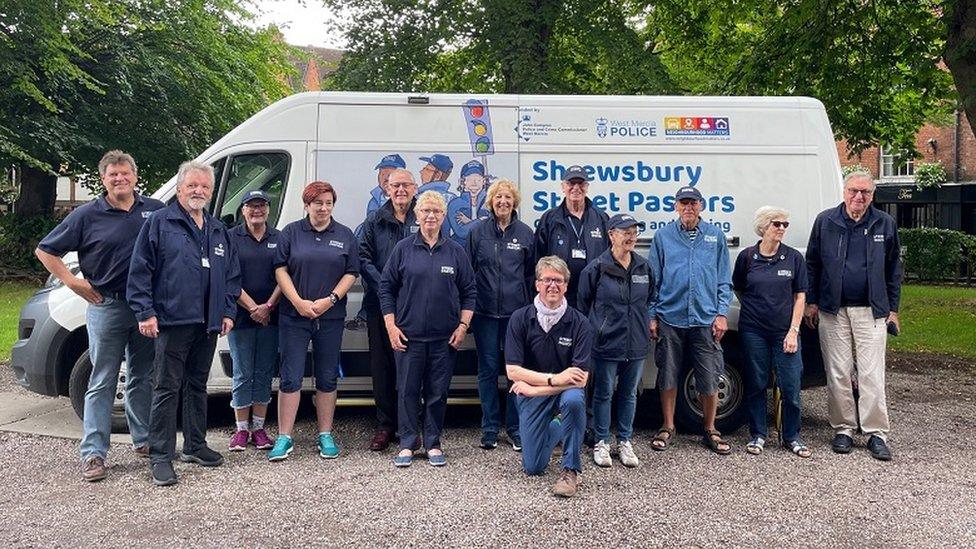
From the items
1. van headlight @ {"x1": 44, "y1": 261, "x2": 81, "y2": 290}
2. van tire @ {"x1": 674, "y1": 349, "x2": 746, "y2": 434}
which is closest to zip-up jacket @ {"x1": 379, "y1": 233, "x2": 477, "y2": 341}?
van tire @ {"x1": 674, "y1": 349, "x2": 746, "y2": 434}

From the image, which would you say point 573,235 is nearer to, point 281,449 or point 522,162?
point 522,162

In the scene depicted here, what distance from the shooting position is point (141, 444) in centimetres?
537

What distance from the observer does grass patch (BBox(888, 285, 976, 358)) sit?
422 inches

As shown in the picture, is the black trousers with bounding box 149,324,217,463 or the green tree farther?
the green tree

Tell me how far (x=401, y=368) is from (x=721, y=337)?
2.26 m

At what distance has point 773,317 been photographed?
564cm

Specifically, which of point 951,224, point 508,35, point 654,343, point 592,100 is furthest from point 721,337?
point 951,224

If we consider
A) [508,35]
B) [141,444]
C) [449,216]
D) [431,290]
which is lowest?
[141,444]

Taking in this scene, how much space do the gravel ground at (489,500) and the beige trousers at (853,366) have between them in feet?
0.79

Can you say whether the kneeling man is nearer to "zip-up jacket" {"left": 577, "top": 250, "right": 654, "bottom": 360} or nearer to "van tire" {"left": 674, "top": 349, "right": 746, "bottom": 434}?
"zip-up jacket" {"left": 577, "top": 250, "right": 654, "bottom": 360}

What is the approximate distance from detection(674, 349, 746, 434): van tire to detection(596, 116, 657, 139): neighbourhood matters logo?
181 centimetres

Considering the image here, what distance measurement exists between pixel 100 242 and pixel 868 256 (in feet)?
16.6

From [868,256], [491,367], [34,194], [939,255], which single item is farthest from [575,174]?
[939,255]

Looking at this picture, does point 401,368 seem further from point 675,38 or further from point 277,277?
point 675,38
